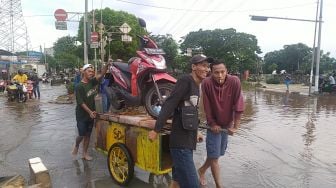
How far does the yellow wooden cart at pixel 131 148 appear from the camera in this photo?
15.3 ft

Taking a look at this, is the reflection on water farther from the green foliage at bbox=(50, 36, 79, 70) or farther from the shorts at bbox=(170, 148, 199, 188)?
the green foliage at bbox=(50, 36, 79, 70)

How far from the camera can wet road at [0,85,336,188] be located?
219 inches

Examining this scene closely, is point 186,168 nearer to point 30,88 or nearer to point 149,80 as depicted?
point 149,80

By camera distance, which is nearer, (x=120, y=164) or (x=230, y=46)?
(x=120, y=164)

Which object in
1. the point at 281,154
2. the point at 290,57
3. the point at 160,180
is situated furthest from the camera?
the point at 290,57

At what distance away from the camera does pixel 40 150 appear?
292 inches

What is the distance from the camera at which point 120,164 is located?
5.28 m

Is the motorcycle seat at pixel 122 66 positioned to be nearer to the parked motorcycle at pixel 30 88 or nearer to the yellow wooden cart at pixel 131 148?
the yellow wooden cart at pixel 131 148

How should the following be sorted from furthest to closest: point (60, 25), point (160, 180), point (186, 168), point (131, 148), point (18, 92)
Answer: point (60, 25) → point (18, 92) → point (160, 180) → point (131, 148) → point (186, 168)

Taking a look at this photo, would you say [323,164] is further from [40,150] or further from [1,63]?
[1,63]

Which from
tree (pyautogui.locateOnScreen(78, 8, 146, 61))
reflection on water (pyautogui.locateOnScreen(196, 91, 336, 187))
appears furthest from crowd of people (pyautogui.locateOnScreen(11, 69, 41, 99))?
tree (pyautogui.locateOnScreen(78, 8, 146, 61))

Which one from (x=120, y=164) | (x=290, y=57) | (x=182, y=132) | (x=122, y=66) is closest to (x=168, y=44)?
(x=290, y=57)

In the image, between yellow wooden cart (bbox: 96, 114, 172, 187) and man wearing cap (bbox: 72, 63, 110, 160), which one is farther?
man wearing cap (bbox: 72, 63, 110, 160)

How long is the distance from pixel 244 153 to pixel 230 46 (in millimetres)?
55024
